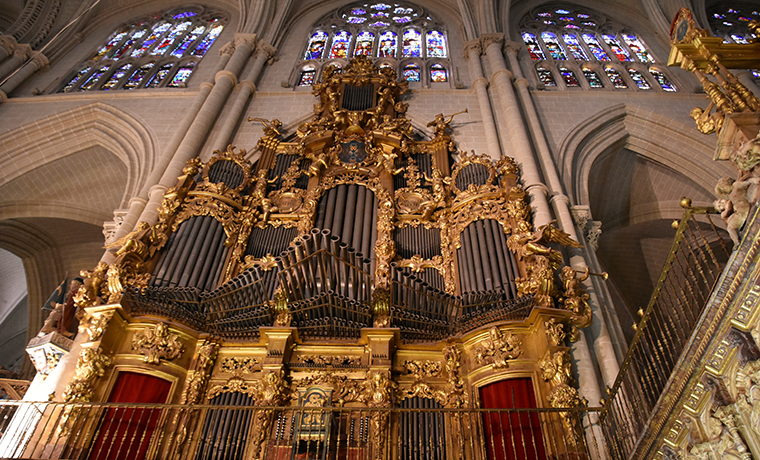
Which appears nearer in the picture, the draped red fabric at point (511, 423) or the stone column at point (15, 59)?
the draped red fabric at point (511, 423)

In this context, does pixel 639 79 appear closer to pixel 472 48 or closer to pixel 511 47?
pixel 511 47

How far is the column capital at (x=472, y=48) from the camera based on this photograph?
53.2 ft

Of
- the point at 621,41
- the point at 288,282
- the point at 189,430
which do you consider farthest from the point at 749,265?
the point at 621,41

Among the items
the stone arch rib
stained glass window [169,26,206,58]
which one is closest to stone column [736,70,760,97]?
the stone arch rib

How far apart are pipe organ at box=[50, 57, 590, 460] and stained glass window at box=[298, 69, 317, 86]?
690 centimetres

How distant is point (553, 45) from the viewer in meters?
17.9

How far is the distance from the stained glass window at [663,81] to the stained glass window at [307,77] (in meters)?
10.1

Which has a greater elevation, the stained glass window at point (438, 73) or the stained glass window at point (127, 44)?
the stained glass window at point (127, 44)

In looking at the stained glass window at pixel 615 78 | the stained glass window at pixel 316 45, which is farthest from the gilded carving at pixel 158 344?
the stained glass window at pixel 615 78

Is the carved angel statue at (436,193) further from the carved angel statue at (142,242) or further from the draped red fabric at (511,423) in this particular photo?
the carved angel statue at (142,242)

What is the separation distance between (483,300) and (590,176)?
275 inches

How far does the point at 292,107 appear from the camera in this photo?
14.7 metres

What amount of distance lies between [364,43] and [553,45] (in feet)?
20.6

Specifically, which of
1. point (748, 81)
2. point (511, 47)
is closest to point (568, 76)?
point (511, 47)
